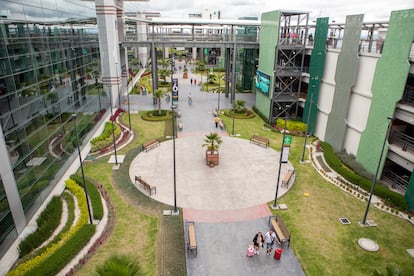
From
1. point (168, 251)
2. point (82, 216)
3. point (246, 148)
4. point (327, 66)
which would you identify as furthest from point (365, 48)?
point (82, 216)

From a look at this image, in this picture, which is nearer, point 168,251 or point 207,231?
point 168,251

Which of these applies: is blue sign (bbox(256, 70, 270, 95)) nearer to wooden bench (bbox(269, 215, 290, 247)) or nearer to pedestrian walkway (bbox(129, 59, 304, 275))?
pedestrian walkway (bbox(129, 59, 304, 275))

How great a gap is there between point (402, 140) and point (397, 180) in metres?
3.27

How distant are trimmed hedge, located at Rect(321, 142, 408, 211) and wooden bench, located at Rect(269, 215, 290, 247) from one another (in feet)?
29.1

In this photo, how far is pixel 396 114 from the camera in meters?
21.9

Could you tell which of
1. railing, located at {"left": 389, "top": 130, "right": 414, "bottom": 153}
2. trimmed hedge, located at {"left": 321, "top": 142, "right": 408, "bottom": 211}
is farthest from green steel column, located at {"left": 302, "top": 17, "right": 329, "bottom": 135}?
railing, located at {"left": 389, "top": 130, "right": 414, "bottom": 153}

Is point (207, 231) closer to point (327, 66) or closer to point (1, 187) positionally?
point (1, 187)

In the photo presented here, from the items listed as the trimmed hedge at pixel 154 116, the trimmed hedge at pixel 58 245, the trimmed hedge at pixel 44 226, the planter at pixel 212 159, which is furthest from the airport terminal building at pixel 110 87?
the planter at pixel 212 159

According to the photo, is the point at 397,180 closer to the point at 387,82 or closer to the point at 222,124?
the point at 387,82

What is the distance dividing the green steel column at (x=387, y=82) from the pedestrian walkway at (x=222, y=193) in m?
7.10

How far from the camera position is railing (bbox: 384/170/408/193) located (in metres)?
22.3

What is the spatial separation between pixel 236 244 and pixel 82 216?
32.4 ft

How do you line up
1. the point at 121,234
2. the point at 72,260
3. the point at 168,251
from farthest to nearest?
the point at 121,234 → the point at 168,251 → the point at 72,260

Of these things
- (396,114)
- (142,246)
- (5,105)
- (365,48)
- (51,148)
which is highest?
(365,48)
